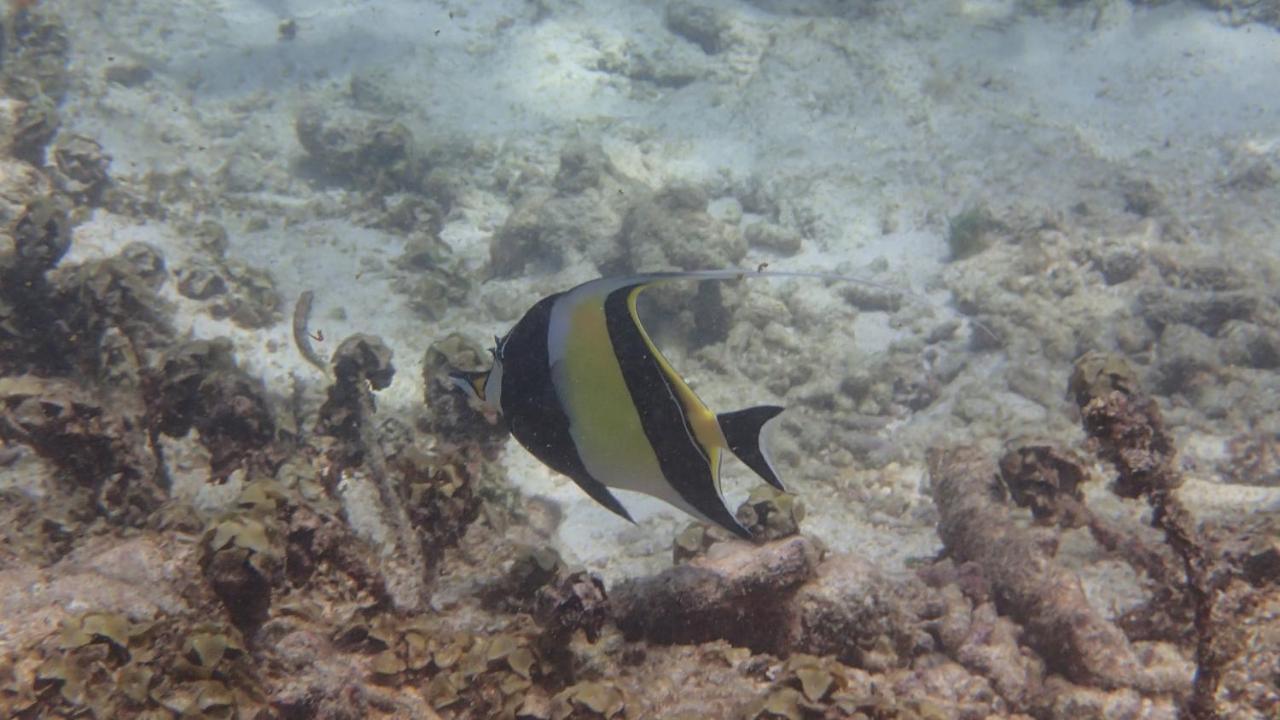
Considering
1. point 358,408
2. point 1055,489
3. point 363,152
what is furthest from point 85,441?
point 363,152

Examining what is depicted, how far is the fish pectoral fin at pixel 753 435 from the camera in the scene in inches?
50.9

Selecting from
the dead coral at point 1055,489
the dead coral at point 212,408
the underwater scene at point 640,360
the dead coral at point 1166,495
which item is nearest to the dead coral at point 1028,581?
the underwater scene at point 640,360

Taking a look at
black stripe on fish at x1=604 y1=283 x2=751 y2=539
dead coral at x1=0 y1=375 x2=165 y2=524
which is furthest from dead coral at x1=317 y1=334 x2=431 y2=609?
black stripe on fish at x1=604 y1=283 x2=751 y2=539

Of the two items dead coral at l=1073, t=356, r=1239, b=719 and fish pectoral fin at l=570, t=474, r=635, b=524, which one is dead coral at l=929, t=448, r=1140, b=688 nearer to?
dead coral at l=1073, t=356, r=1239, b=719

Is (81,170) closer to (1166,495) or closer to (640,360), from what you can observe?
(640,360)

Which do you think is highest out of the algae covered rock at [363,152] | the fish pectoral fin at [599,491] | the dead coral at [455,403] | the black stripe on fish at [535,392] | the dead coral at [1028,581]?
the black stripe on fish at [535,392]

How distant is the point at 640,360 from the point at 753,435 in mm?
260

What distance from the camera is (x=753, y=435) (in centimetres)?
130

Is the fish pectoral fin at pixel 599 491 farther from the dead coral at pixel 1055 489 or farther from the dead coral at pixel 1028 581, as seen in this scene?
the dead coral at pixel 1055 489

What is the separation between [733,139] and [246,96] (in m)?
7.36

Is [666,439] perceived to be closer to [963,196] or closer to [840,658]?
[840,658]

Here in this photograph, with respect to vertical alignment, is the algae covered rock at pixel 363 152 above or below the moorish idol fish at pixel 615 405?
below

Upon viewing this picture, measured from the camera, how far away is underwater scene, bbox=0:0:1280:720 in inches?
64.2

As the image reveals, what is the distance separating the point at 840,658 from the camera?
82.6 inches
